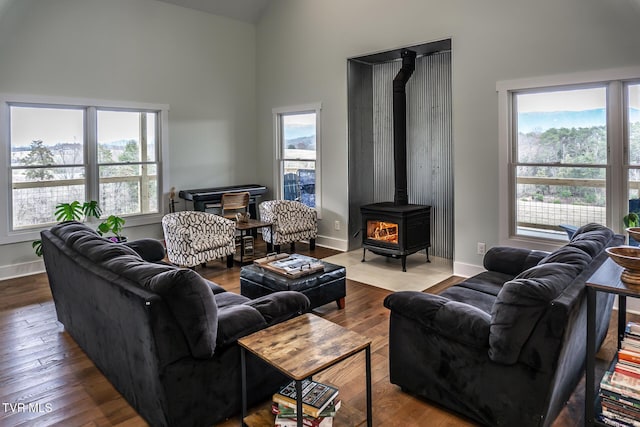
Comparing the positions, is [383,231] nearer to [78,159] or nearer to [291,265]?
[291,265]

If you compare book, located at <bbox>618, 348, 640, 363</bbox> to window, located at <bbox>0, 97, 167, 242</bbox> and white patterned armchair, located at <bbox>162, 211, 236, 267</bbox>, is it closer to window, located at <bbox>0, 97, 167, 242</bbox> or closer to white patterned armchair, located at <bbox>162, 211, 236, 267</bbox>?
white patterned armchair, located at <bbox>162, 211, 236, 267</bbox>

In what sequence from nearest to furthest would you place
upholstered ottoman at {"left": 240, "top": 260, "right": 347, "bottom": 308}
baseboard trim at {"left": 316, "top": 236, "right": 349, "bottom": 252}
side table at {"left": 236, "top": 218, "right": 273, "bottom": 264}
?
upholstered ottoman at {"left": 240, "top": 260, "right": 347, "bottom": 308}, side table at {"left": 236, "top": 218, "right": 273, "bottom": 264}, baseboard trim at {"left": 316, "top": 236, "right": 349, "bottom": 252}

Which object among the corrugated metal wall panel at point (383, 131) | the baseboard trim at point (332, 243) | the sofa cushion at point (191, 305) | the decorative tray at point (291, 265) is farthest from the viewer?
the baseboard trim at point (332, 243)

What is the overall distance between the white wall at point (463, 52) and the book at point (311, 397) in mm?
3320

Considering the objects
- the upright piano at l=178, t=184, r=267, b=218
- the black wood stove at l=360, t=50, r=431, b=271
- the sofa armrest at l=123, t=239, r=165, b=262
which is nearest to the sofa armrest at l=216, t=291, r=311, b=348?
the sofa armrest at l=123, t=239, r=165, b=262

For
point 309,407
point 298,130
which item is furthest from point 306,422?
point 298,130

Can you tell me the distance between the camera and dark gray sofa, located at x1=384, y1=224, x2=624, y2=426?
6.61ft

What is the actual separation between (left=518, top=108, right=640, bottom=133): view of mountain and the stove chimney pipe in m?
1.54

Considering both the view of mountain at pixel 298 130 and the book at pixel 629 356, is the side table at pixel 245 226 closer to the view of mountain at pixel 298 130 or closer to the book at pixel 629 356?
the view of mountain at pixel 298 130

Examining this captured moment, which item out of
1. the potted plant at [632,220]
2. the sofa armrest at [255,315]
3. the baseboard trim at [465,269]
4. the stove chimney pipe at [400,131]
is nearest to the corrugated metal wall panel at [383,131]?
the stove chimney pipe at [400,131]

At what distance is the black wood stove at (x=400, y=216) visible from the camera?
17.6ft

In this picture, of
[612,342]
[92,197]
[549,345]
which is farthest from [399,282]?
[92,197]

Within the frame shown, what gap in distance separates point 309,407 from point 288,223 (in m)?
4.26

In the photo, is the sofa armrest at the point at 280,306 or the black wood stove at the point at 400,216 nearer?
the sofa armrest at the point at 280,306
